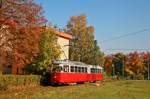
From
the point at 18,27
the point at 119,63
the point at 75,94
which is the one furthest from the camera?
the point at 119,63

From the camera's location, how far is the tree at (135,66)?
329 ft

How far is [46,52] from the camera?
1818 inches

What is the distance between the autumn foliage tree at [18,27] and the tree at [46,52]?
495 inches

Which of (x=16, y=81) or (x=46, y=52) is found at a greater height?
(x=46, y=52)

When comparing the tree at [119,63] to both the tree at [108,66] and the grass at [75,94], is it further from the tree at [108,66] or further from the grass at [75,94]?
the grass at [75,94]

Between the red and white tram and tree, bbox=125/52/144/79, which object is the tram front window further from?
tree, bbox=125/52/144/79

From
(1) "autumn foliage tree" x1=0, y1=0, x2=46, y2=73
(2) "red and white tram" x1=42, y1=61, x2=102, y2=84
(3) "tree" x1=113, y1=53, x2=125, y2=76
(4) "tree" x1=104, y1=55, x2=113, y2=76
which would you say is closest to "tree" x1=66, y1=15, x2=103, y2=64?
(4) "tree" x1=104, y1=55, x2=113, y2=76

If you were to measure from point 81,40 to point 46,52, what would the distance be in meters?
37.4

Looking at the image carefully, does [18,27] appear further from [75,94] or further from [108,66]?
[108,66]

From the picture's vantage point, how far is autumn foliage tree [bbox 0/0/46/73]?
29.4m

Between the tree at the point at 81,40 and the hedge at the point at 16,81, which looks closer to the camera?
the hedge at the point at 16,81

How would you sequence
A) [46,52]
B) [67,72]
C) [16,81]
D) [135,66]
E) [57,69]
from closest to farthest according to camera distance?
[16,81] → [57,69] → [67,72] → [46,52] → [135,66]

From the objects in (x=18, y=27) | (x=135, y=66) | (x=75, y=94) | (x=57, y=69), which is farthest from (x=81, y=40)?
(x=75, y=94)

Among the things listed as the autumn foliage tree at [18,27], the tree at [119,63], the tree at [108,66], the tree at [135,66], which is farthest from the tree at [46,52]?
the tree at [119,63]
